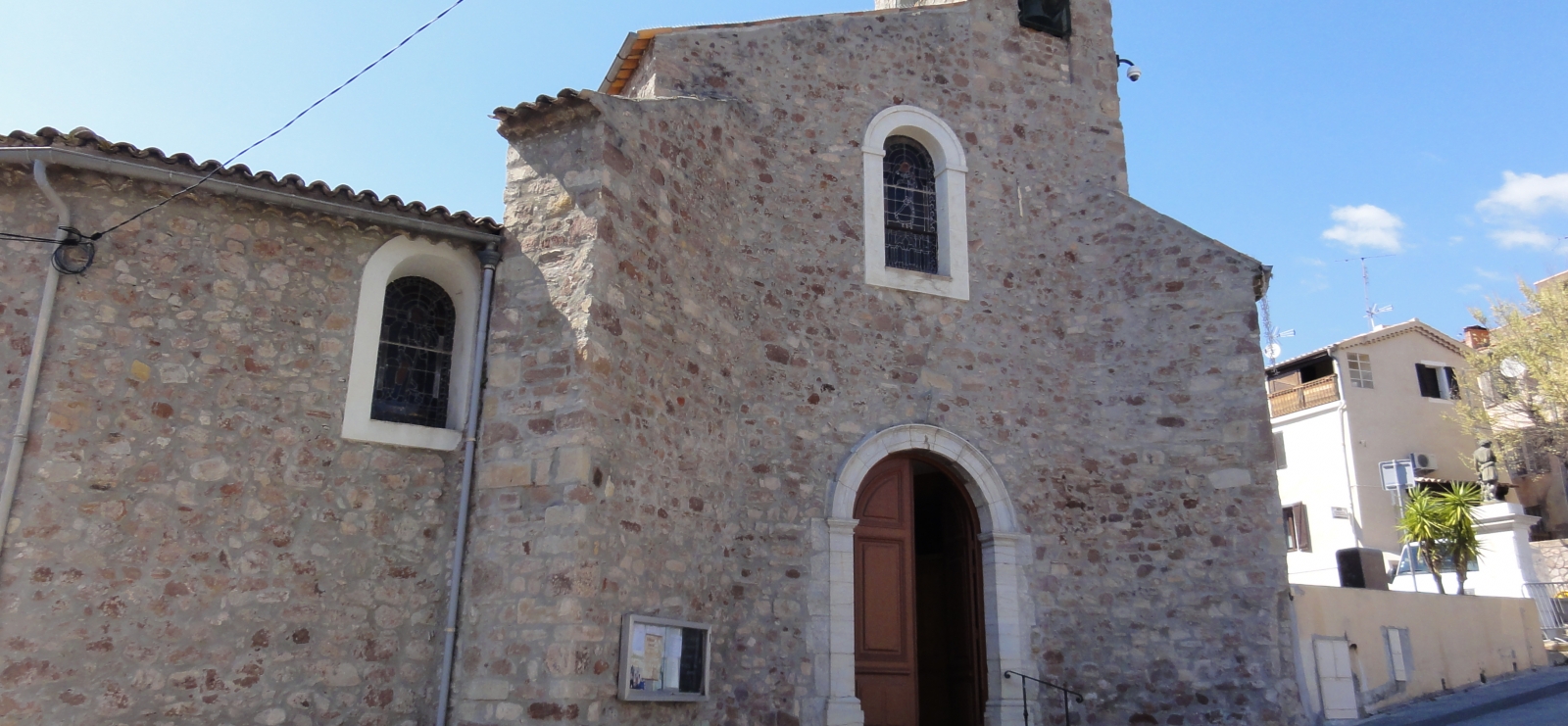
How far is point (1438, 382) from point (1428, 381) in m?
0.36

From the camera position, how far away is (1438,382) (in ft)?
78.9

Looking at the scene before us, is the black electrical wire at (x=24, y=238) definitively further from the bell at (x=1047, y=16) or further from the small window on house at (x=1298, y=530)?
the small window on house at (x=1298, y=530)

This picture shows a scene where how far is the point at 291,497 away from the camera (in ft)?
24.7

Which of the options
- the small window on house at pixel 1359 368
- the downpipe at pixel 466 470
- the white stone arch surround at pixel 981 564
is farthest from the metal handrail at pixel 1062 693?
the small window on house at pixel 1359 368

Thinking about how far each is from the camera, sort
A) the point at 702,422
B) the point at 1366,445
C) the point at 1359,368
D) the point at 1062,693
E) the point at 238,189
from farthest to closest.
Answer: the point at 1359,368 → the point at 1366,445 → the point at 1062,693 → the point at 702,422 → the point at 238,189

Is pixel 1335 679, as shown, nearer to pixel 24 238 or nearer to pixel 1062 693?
pixel 1062 693

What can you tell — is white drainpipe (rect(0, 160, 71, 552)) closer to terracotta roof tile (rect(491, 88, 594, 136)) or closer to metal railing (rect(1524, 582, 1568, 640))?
terracotta roof tile (rect(491, 88, 594, 136))

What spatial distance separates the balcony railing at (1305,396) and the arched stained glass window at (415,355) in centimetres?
1849

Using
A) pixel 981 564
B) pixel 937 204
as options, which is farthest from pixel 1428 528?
pixel 937 204

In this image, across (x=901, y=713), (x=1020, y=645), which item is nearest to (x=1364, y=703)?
(x=1020, y=645)

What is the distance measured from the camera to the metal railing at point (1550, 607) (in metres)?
15.1

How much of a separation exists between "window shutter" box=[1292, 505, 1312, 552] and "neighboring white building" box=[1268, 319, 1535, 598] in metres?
0.02

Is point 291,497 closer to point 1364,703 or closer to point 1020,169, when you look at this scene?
point 1020,169

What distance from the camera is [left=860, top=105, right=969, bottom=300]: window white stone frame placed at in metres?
10.6
